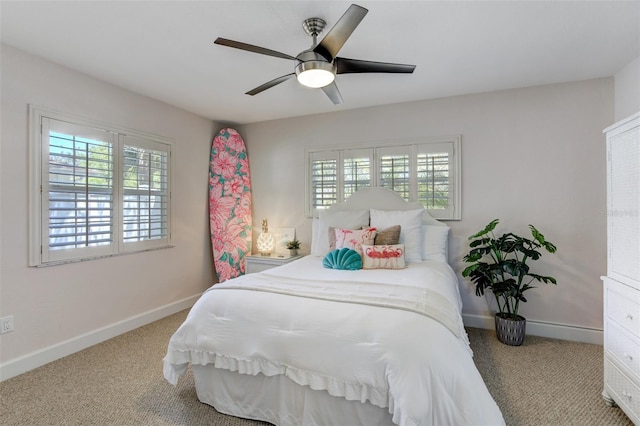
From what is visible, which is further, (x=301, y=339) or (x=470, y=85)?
(x=470, y=85)

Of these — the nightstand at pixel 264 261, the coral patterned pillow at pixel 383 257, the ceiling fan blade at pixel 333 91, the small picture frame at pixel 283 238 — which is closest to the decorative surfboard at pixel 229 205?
the nightstand at pixel 264 261

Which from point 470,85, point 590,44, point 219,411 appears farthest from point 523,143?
point 219,411

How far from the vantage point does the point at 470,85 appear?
301cm

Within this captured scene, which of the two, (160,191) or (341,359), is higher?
(160,191)

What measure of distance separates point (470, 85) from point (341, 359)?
9.28ft

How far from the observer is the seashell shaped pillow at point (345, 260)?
2588 millimetres

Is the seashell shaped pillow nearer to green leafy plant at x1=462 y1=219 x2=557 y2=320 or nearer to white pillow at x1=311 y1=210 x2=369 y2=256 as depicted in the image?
white pillow at x1=311 y1=210 x2=369 y2=256

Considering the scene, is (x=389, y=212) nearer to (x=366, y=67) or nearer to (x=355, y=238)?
(x=355, y=238)

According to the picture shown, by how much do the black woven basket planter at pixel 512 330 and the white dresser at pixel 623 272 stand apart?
0.79 m

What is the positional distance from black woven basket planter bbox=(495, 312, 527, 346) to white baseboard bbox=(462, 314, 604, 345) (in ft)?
1.17

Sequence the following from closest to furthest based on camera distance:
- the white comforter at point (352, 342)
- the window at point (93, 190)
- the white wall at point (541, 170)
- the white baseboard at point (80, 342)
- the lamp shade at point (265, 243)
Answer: the white comforter at point (352, 342)
the white baseboard at point (80, 342)
the window at point (93, 190)
the white wall at point (541, 170)
the lamp shade at point (265, 243)

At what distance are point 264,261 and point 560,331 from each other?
313cm

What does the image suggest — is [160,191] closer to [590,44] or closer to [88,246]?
[88,246]

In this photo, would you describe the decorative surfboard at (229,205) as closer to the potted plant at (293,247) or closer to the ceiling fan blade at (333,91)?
the potted plant at (293,247)
